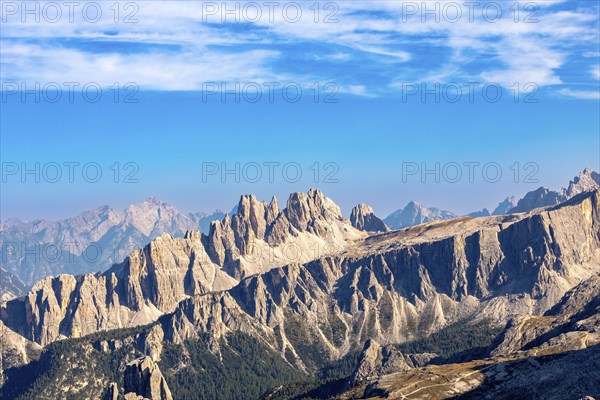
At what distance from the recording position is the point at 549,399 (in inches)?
7800

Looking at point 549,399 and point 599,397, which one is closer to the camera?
point 599,397

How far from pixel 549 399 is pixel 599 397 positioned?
24.8m

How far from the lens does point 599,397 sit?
174625 mm
